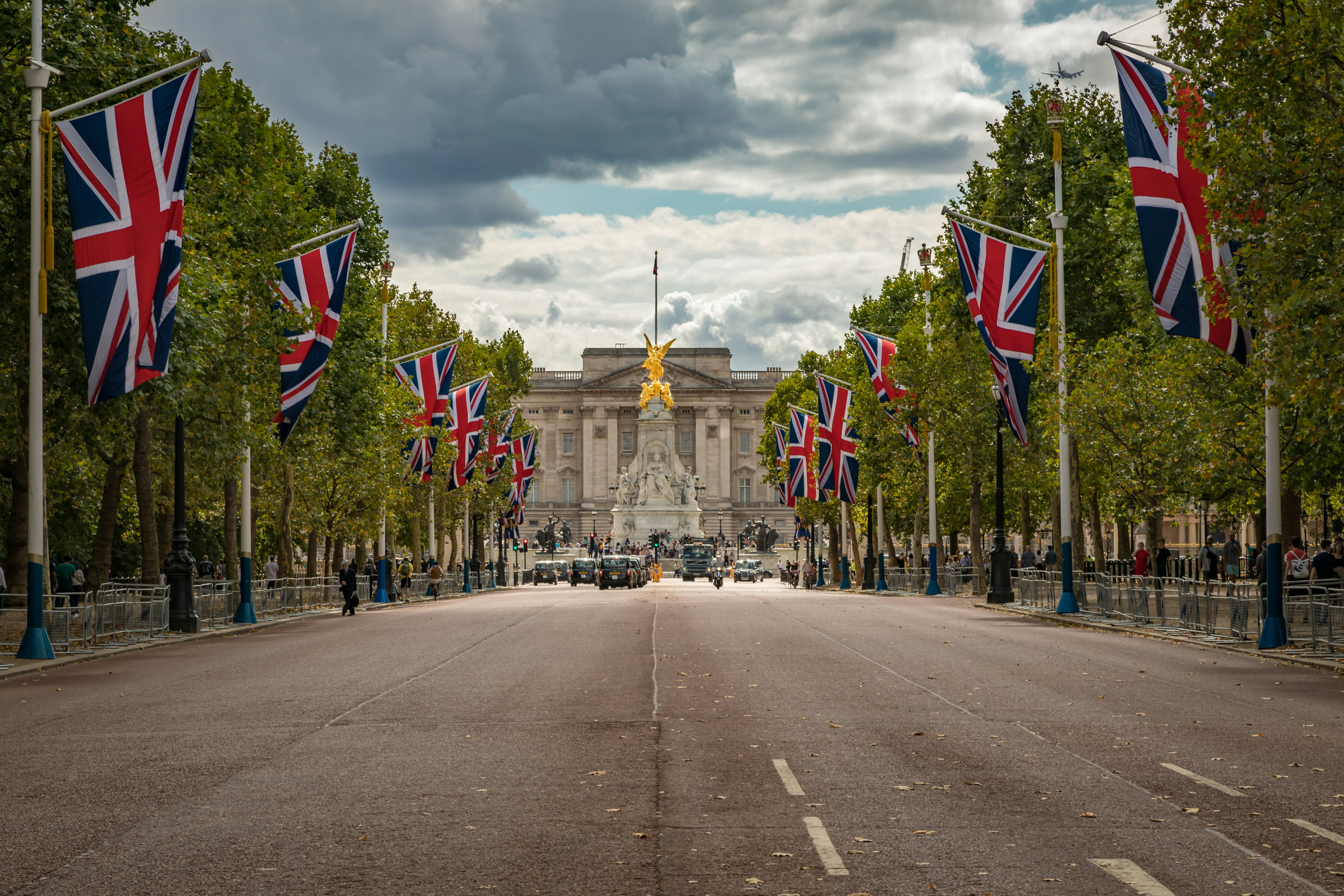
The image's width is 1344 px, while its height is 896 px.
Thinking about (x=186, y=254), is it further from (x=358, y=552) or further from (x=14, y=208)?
(x=358, y=552)

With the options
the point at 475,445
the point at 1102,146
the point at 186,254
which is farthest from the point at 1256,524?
the point at 186,254

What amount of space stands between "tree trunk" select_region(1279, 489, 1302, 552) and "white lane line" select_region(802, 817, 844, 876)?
28.9m

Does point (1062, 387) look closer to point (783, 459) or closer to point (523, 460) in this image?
point (523, 460)

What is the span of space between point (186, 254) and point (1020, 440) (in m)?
18.5

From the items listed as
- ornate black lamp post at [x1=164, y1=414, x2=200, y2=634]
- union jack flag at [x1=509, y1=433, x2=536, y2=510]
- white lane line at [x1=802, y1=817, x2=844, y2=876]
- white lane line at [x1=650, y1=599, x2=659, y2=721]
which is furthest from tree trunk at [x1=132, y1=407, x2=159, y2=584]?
union jack flag at [x1=509, y1=433, x2=536, y2=510]

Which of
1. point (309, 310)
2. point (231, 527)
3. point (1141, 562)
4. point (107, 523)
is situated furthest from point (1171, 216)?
point (231, 527)

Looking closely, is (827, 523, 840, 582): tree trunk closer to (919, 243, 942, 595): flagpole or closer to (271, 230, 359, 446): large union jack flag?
(919, 243, 942, 595): flagpole

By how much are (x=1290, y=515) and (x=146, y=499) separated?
2790cm

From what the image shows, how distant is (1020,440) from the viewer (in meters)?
33.5

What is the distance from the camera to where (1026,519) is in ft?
219

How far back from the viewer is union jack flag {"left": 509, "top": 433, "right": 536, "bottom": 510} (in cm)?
7494

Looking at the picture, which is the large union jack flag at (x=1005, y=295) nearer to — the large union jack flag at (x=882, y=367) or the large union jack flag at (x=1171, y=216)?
the large union jack flag at (x=1171, y=216)

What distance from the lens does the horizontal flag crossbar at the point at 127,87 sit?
22.0 metres

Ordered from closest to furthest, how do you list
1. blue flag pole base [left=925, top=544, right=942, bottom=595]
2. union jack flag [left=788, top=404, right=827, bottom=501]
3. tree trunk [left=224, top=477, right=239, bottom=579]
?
tree trunk [left=224, top=477, right=239, bottom=579], blue flag pole base [left=925, top=544, right=942, bottom=595], union jack flag [left=788, top=404, right=827, bottom=501]
